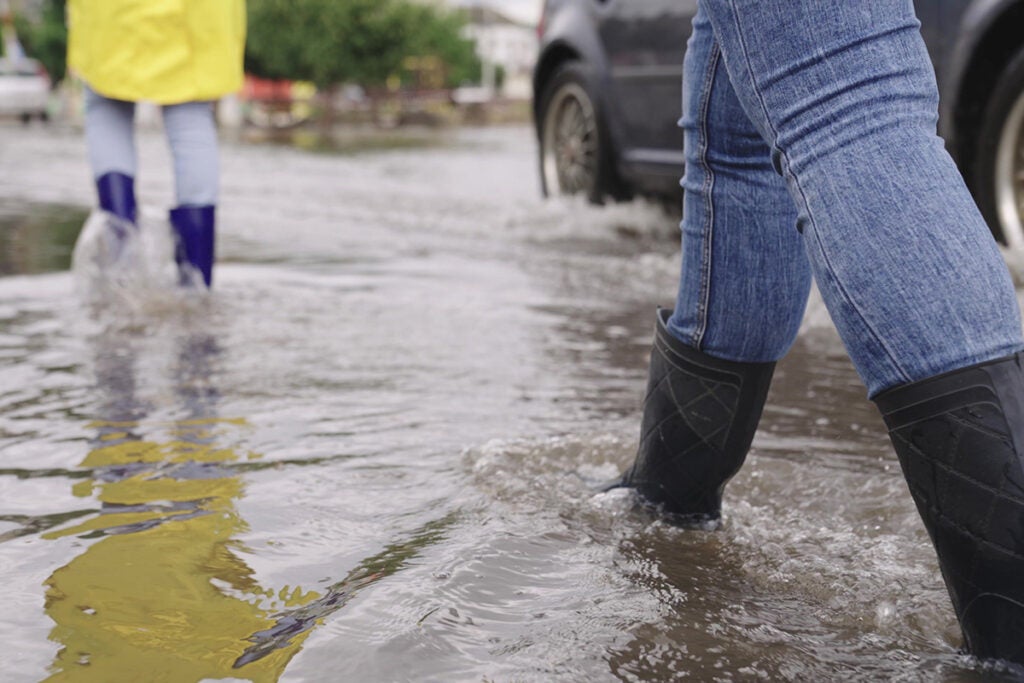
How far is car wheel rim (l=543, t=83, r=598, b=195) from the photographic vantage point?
6.29 meters

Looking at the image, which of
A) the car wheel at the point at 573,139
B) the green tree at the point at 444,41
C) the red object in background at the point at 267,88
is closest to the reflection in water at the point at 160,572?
the car wheel at the point at 573,139

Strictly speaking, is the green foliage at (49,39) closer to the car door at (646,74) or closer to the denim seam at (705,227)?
the car door at (646,74)

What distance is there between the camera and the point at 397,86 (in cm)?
4800

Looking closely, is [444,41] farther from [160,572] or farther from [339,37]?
[160,572]

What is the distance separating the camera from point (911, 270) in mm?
1281

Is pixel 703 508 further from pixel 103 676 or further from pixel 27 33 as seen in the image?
pixel 27 33

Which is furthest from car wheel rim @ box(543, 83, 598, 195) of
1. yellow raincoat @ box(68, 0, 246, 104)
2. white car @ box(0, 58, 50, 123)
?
white car @ box(0, 58, 50, 123)

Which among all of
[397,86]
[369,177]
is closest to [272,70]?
[397,86]

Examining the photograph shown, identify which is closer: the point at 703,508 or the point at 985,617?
the point at 985,617

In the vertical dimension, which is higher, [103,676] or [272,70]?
[272,70]

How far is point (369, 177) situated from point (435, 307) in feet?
21.9

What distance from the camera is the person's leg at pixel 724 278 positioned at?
67.2 inches

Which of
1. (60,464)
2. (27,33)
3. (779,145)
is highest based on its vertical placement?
(27,33)

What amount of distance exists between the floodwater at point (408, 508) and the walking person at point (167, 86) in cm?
14
